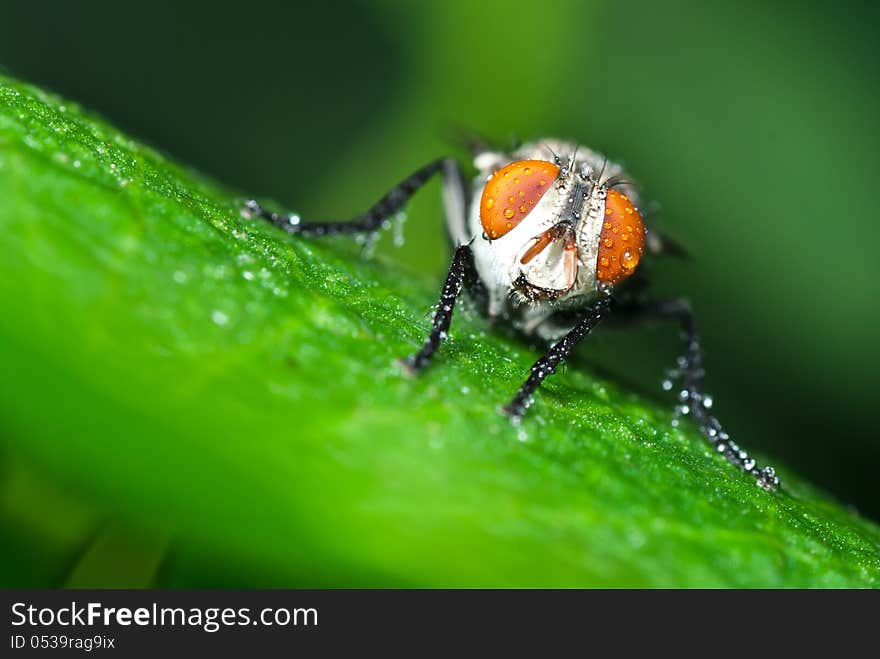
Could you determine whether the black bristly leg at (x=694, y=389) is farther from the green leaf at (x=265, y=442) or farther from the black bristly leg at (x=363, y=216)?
the black bristly leg at (x=363, y=216)

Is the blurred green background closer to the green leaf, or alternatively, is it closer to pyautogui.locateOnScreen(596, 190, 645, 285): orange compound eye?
pyautogui.locateOnScreen(596, 190, 645, 285): orange compound eye

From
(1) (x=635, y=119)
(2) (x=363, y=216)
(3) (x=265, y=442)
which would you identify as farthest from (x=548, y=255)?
(1) (x=635, y=119)

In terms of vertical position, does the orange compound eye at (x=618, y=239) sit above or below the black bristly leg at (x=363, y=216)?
below

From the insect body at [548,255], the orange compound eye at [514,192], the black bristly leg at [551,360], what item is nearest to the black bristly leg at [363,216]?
the insect body at [548,255]

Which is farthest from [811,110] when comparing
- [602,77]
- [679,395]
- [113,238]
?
[113,238]

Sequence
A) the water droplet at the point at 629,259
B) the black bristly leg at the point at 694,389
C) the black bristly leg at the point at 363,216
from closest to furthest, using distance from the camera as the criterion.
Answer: the water droplet at the point at 629,259 < the black bristly leg at the point at 694,389 < the black bristly leg at the point at 363,216

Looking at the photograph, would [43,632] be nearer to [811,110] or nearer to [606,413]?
[606,413]

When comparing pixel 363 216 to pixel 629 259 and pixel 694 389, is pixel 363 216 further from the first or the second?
pixel 694 389
